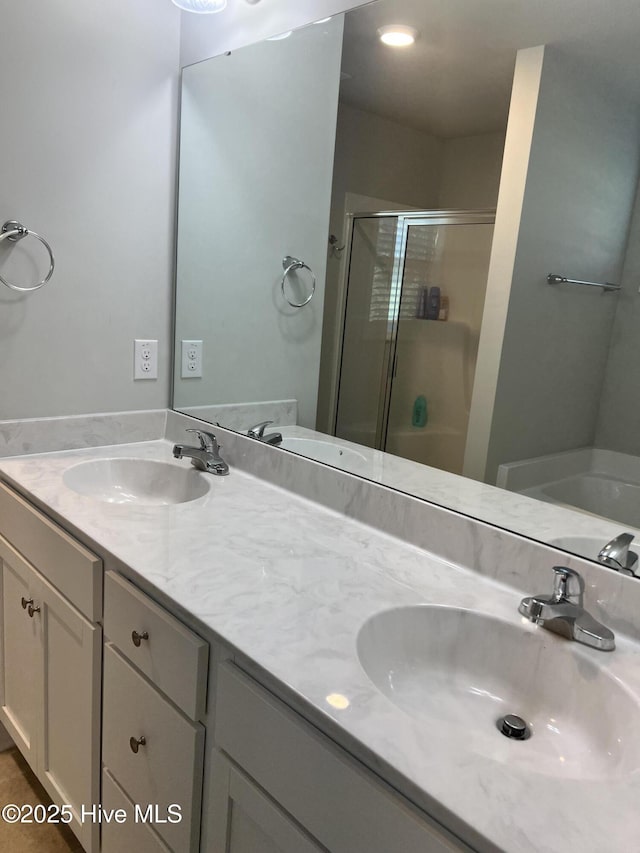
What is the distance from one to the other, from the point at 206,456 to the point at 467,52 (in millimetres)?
1146

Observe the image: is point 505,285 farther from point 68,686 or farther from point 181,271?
point 68,686

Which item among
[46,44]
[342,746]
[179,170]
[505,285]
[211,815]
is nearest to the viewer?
[342,746]

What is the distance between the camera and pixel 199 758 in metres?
1.03

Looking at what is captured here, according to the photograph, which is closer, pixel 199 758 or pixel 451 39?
pixel 199 758

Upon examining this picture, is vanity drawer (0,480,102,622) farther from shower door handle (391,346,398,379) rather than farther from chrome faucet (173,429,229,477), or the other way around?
shower door handle (391,346,398,379)

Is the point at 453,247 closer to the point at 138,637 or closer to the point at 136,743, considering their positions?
the point at 138,637

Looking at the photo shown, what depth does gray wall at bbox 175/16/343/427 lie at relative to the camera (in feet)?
5.36

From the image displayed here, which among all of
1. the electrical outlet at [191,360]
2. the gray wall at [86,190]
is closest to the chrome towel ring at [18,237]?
the gray wall at [86,190]

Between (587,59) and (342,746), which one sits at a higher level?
(587,59)

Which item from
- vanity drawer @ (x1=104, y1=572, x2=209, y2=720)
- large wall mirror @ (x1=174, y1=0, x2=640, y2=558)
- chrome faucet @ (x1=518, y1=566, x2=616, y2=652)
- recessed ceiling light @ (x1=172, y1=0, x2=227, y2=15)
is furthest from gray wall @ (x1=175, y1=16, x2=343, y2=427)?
chrome faucet @ (x1=518, y1=566, x2=616, y2=652)

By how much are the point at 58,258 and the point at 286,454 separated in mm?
826

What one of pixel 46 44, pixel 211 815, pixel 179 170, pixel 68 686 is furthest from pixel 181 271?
pixel 211 815

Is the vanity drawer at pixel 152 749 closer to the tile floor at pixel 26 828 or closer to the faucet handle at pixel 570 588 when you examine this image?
the tile floor at pixel 26 828

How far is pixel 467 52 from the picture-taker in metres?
1.26
